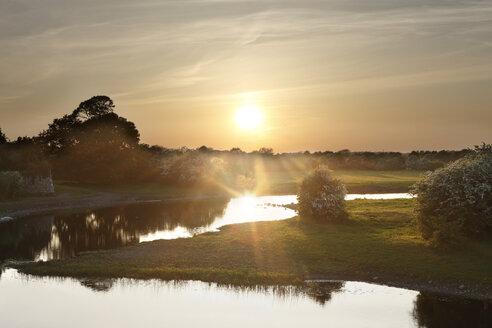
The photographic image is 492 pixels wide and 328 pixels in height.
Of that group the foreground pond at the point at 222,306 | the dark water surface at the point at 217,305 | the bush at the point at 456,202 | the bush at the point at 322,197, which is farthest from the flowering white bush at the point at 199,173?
the foreground pond at the point at 222,306

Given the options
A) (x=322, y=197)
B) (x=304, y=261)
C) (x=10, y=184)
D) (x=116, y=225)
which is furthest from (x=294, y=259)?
(x=10, y=184)

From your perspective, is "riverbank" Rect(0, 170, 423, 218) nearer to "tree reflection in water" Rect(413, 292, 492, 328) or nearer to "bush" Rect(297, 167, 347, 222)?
"bush" Rect(297, 167, 347, 222)

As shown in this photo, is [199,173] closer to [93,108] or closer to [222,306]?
[93,108]

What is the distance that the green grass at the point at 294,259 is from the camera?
29000 millimetres

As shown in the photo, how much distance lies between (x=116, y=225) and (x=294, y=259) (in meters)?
28.2

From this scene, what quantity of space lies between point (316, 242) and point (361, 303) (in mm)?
11093

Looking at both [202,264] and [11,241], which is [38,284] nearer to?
[202,264]

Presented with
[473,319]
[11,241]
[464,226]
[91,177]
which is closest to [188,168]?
[91,177]

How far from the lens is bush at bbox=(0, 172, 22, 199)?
67625 mm

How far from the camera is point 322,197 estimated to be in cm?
4500

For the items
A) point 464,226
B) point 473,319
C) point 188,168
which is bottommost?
point 473,319

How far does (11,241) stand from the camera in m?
44.2

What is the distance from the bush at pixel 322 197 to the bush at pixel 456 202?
367 inches

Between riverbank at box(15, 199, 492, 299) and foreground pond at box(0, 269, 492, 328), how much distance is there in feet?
4.54
